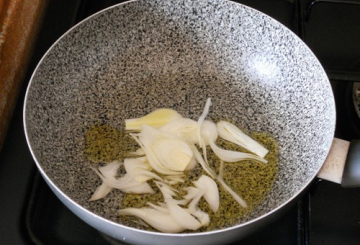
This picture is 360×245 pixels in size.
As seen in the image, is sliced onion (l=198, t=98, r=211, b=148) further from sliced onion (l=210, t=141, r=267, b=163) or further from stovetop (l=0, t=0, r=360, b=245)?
stovetop (l=0, t=0, r=360, b=245)

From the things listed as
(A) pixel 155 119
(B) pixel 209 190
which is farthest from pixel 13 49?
(B) pixel 209 190

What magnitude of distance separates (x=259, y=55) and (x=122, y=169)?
31 centimetres

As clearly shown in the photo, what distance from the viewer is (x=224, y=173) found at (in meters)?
0.68

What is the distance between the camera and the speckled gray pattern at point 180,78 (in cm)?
67

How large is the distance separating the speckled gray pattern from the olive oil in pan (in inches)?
0.6

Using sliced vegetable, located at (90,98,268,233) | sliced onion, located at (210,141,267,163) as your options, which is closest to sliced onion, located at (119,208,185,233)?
sliced vegetable, located at (90,98,268,233)

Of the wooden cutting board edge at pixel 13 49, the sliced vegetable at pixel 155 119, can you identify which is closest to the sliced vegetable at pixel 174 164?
the sliced vegetable at pixel 155 119

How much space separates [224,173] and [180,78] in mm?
205

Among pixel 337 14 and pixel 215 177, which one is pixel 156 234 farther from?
pixel 337 14

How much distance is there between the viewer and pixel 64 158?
67cm

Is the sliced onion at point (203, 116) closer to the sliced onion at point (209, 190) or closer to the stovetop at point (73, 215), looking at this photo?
the sliced onion at point (209, 190)

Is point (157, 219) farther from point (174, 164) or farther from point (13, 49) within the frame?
point (13, 49)

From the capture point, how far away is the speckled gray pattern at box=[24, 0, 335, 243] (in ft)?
2.20

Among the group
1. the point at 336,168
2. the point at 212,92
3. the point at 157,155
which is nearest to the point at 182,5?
the point at 212,92
